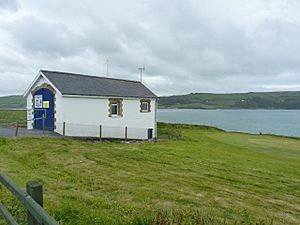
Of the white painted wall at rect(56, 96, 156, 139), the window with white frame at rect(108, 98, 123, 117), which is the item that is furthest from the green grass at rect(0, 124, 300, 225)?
the window with white frame at rect(108, 98, 123, 117)

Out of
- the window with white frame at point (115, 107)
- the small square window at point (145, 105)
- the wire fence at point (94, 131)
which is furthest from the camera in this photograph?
the small square window at point (145, 105)

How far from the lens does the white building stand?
2347 cm

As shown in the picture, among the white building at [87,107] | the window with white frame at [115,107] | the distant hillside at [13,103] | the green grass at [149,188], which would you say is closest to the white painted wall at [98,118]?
the white building at [87,107]

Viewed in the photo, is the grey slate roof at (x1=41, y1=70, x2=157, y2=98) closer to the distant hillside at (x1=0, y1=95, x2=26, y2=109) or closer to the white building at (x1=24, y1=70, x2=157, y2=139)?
the white building at (x1=24, y1=70, x2=157, y2=139)

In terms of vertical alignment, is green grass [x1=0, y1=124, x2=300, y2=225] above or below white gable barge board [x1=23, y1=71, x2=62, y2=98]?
below

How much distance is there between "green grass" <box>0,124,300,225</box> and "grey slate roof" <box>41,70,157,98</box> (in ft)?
27.2

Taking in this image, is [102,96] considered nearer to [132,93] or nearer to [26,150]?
[132,93]

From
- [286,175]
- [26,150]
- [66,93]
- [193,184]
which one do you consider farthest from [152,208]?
[66,93]

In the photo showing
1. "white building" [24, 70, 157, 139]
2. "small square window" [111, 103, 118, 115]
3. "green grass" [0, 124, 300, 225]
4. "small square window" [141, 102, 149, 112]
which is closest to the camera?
"green grass" [0, 124, 300, 225]

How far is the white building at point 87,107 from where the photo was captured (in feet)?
77.0

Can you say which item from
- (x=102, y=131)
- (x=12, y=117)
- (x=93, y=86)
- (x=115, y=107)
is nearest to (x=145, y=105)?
(x=115, y=107)

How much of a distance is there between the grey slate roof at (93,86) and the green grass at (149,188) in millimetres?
8300

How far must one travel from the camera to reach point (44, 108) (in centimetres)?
2480

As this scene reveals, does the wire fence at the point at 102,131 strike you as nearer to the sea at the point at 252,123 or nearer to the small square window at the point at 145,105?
Result: the small square window at the point at 145,105
